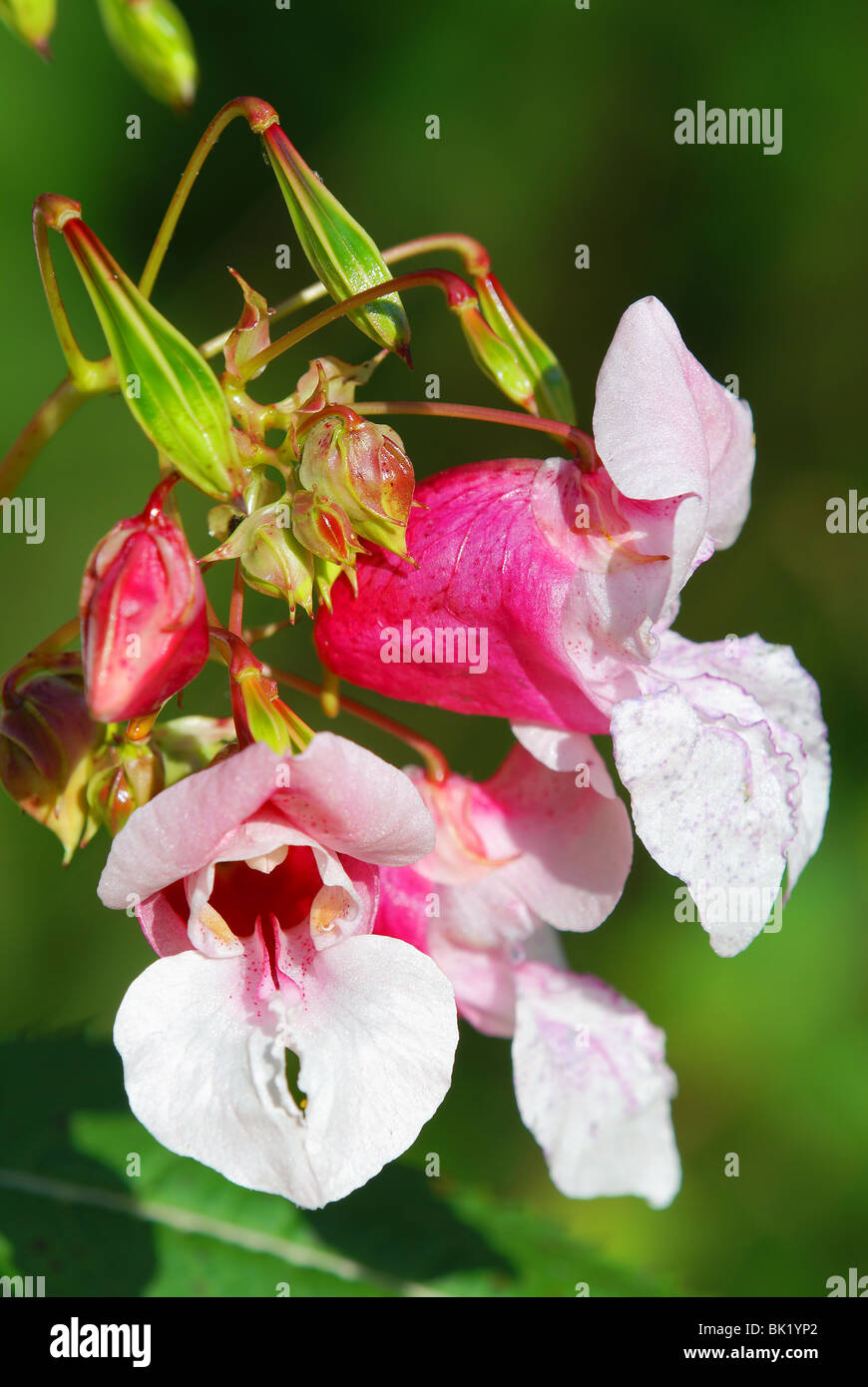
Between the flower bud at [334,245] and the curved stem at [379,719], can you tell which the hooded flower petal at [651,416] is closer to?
the flower bud at [334,245]

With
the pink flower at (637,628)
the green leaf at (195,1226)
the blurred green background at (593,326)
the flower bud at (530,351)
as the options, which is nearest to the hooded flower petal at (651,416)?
the pink flower at (637,628)

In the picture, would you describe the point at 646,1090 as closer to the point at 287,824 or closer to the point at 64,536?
the point at 287,824

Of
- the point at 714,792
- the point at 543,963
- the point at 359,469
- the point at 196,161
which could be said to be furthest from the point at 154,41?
the point at 543,963

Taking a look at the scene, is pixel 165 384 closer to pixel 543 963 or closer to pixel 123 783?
pixel 123 783

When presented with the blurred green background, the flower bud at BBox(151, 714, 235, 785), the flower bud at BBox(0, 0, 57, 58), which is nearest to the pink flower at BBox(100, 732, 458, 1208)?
the flower bud at BBox(151, 714, 235, 785)

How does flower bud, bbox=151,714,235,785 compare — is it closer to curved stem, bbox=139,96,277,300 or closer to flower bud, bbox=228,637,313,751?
flower bud, bbox=228,637,313,751

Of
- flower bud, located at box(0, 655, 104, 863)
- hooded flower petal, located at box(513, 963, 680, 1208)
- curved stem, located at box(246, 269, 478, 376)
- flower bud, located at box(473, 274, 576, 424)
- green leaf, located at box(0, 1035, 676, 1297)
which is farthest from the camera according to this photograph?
green leaf, located at box(0, 1035, 676, 1297)
